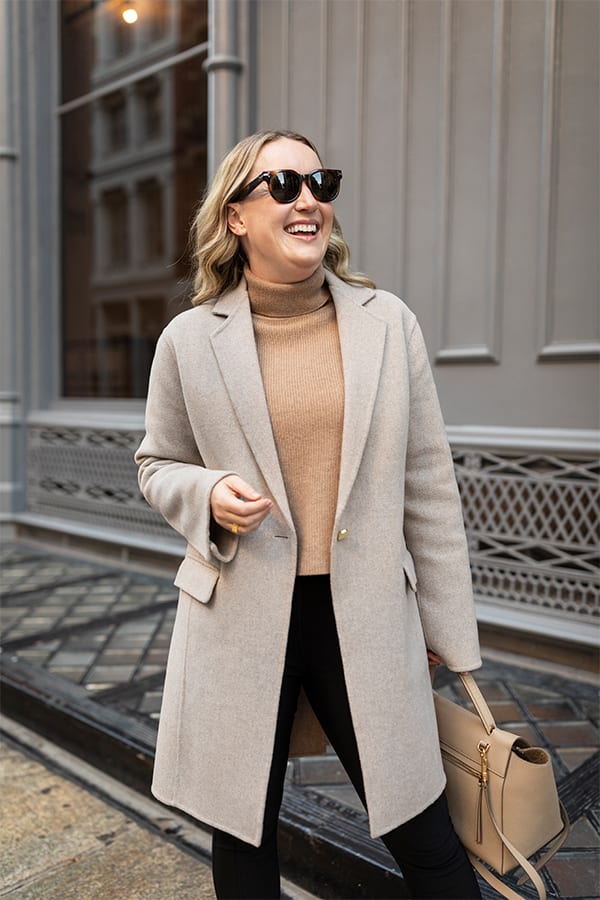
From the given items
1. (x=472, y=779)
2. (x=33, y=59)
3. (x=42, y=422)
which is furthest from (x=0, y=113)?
(x=472, y=779)

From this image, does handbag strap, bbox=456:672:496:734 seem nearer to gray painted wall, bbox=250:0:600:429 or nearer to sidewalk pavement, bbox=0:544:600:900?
sidewalk pavement, bbox=0:544:600:900

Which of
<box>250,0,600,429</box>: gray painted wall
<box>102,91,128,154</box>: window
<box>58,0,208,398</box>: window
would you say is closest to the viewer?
<box>250,0,600,429</box>: gray painted wall

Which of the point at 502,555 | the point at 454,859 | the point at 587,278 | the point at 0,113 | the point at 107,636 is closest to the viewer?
the point at 454,859

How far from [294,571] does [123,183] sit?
6.19 meters

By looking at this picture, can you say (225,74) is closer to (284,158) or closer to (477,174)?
(477,174)

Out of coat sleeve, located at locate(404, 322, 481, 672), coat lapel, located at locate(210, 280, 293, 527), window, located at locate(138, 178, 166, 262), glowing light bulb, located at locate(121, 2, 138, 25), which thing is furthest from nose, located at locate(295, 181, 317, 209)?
glowing light bulb, located at locate(121, 2, 138, 25)

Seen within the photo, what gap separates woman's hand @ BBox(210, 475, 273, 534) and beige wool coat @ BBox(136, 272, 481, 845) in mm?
31

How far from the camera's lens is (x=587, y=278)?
3.78 meters

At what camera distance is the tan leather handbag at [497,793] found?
5.34 ft

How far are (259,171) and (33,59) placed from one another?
6.64 meters

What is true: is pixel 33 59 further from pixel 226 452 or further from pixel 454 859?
pixel 454 859

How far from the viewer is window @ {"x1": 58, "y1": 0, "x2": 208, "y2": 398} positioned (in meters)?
6.36

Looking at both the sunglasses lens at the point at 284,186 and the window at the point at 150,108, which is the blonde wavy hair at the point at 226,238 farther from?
the window at the point at 150,108

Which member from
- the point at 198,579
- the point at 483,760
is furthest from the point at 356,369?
the point at 483,760
